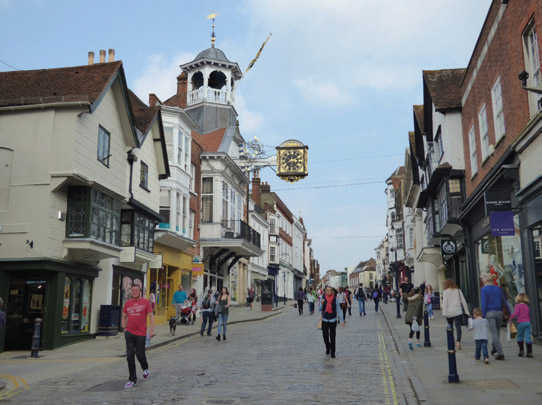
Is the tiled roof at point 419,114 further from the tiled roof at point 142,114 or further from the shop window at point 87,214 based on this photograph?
the shop window at point 87,214

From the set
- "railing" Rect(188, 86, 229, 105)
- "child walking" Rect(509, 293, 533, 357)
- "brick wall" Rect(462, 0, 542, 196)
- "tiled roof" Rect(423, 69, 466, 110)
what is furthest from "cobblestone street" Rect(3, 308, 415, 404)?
"railing" Rect(188, 86, 229, 105)

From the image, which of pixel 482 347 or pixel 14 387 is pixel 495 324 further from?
pixel 14 387

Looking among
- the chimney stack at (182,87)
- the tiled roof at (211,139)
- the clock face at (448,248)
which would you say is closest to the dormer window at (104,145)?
the clock face at (448,248)

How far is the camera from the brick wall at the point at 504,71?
13.6 metres

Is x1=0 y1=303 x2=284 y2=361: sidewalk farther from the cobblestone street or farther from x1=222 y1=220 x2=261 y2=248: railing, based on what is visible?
x1=222 y1=220 x2=261 y2=248: railing

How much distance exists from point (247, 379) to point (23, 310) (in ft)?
31.7

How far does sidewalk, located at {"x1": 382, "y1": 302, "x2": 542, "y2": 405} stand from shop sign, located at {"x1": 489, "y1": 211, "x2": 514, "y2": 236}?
2848mm

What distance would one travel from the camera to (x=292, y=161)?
3136 cm

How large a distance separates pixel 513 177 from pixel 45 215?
13290 millimetres

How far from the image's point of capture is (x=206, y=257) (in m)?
33.2

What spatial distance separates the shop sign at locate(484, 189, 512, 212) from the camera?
14414mm

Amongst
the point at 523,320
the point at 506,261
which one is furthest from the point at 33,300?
the point at 506,261

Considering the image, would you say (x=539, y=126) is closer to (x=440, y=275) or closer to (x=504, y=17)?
(x=504, y=17)

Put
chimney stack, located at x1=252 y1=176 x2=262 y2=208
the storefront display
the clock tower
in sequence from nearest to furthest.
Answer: the storefront display < the clock tower < chimney stack, located at x1=252 y1=176 x2=262 y2=208
